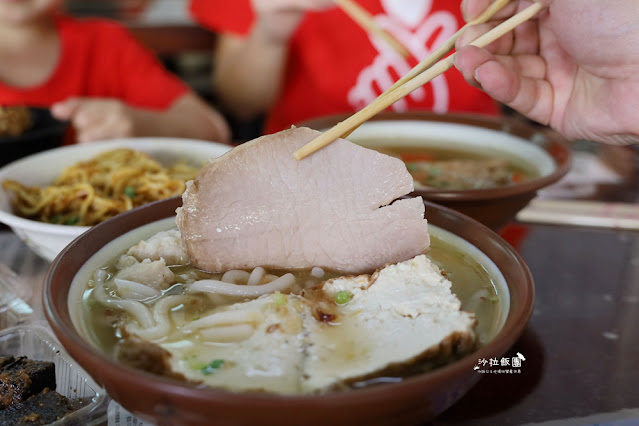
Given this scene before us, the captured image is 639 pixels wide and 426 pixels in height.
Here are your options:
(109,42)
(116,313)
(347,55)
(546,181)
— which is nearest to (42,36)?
(109,42)

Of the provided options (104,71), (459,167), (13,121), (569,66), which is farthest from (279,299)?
(104,71)

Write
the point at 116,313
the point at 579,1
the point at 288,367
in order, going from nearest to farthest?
the point at 288,367, the point at 116,313, the point at 579,1

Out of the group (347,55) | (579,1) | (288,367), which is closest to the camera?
(288,367)

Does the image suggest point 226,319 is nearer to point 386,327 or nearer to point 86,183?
point 386,327

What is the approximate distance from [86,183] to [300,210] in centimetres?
89

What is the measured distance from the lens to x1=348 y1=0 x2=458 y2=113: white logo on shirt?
9.21 feet

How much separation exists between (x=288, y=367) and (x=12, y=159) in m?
1.60

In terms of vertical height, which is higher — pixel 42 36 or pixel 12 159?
pixel 42 36

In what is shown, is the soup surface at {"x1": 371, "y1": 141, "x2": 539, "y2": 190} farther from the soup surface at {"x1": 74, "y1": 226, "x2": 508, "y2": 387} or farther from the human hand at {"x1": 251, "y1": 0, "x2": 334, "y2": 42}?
the human hand at {"x1": 251, "y1": 0, "x2": 334, "y2": 42}

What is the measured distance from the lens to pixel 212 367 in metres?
0.82

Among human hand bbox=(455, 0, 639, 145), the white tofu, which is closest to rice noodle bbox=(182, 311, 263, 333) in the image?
the white tofu

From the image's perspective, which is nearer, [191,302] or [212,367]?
[212,367]

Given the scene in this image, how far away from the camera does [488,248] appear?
43.9 inches

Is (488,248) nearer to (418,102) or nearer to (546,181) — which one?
(546,181)
